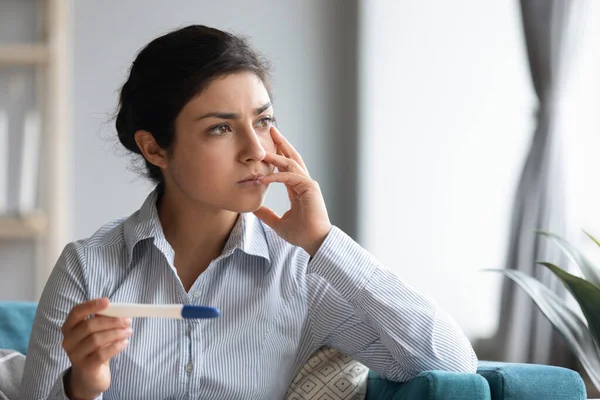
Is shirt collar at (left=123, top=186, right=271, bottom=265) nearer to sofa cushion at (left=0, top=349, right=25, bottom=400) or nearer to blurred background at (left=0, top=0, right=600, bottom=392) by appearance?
sofa cushion at (left=0, top=349, right=25, bottom=400)

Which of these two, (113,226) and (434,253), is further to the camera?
(434,253)

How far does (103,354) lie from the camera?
1.33 meters

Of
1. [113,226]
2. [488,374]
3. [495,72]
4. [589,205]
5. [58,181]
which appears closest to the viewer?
[488,374]

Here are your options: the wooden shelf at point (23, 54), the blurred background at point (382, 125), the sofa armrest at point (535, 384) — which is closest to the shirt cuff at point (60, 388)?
the sofa armrest at point (535, 384)

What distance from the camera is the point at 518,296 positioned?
2.96 meters

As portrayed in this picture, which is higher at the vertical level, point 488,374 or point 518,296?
point 488,374

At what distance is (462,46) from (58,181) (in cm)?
168

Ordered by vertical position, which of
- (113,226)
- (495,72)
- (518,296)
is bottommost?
(518,296)

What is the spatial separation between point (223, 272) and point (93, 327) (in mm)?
464

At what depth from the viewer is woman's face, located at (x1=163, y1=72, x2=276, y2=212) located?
1603mm

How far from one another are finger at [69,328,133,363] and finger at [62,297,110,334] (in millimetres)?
32

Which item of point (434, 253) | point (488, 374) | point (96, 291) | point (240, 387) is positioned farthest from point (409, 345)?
point (434, 253)

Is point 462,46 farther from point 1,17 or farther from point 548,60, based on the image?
point 1,17

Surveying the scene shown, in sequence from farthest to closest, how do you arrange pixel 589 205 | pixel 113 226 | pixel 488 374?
pixel 589 205
pixel 113 226
pixel 488 374
